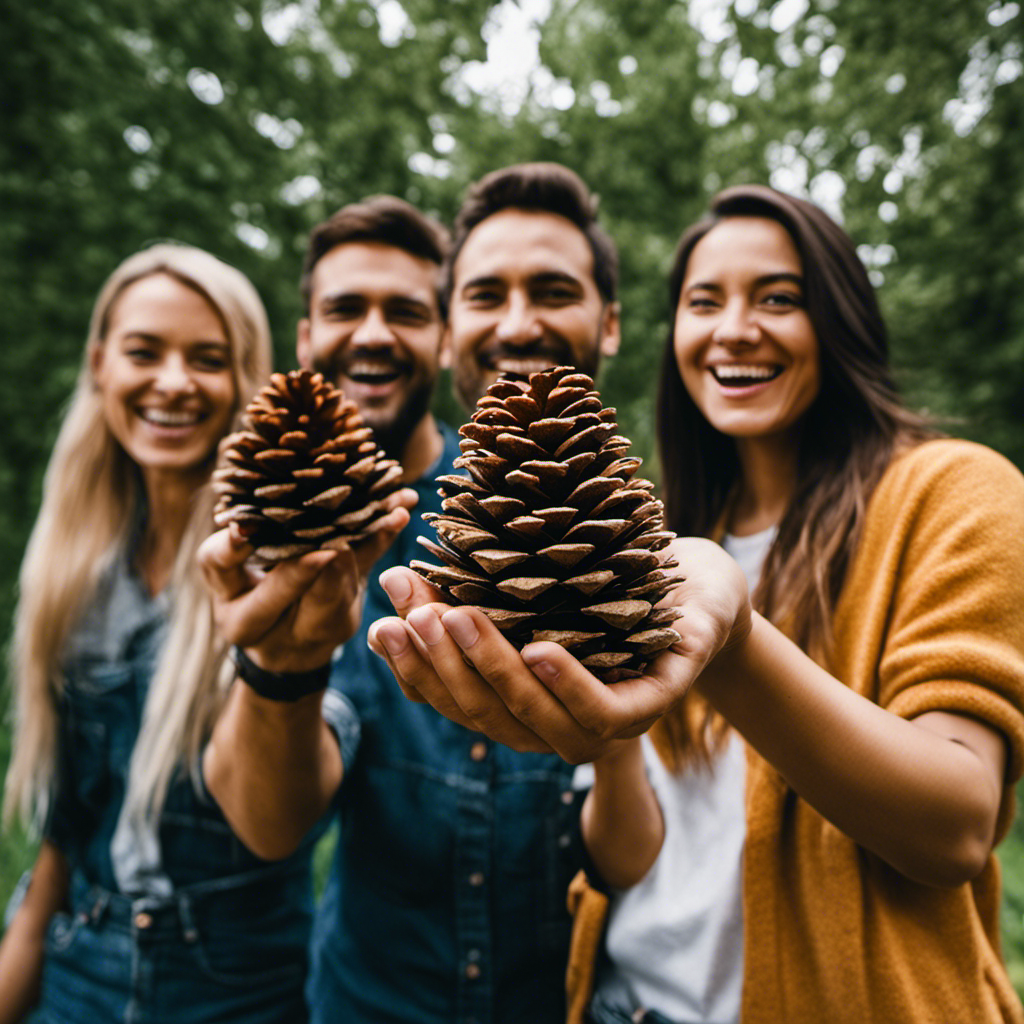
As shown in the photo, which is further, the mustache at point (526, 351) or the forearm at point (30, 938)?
the forearm at point (30, 938)

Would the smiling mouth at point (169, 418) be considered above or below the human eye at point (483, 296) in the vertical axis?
below

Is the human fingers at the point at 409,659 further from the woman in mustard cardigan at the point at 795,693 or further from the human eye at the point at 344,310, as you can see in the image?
the human eye at the point at 344,310

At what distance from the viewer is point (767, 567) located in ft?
6.31

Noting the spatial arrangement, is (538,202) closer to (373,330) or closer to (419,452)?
(373,330)

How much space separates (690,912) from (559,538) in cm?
124

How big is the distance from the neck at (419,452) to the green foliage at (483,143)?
4.15 metres

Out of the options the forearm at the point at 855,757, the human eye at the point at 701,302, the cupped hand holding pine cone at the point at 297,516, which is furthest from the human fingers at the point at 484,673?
the human eye at the point at 701,302

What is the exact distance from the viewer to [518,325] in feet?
8.18

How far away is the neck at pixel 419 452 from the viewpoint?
2867mm

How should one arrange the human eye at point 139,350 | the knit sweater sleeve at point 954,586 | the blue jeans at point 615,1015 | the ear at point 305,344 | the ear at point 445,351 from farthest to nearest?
the ear at point 305,344 → the ear at point 445,351 → the human eye at point 139,350 → the blue jeans at point 615,1015 → the knit sweater sleeve at point 954,586

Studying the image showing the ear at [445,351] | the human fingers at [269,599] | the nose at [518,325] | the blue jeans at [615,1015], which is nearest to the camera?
the human fingers at [269,599]

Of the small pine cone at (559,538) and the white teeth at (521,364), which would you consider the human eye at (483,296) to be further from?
the small pine cone at (559,538)

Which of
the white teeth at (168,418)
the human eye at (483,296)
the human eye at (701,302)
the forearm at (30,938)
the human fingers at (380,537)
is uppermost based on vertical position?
the human eye at (483,296)

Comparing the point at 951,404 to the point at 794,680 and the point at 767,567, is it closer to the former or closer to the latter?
the point at 767,567
